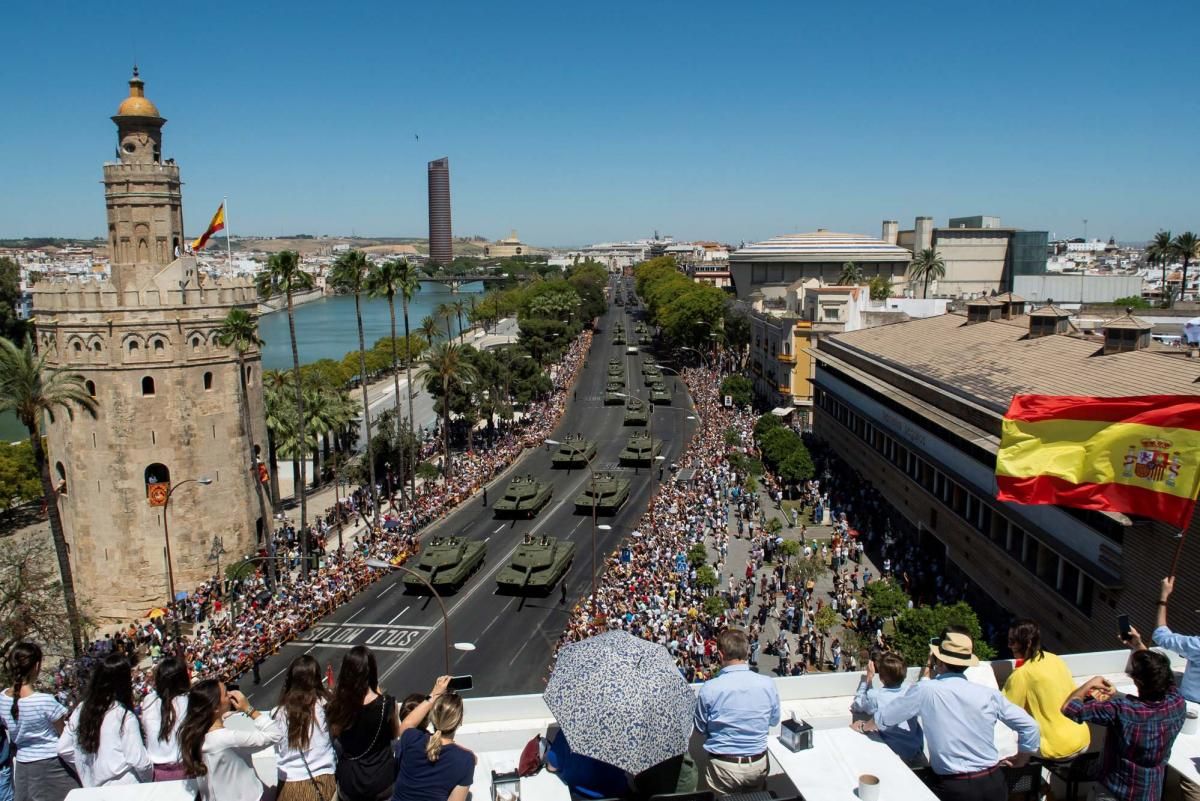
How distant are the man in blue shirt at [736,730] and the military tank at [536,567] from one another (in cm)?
2630

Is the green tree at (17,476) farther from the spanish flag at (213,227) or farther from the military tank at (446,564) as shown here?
the military tank at (446,564)

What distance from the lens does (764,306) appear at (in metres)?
85.4

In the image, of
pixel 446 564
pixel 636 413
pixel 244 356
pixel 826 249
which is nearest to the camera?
pixel 446 564

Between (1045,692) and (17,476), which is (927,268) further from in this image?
(1045,692)

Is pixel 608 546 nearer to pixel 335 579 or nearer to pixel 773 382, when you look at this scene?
pixel 335 579

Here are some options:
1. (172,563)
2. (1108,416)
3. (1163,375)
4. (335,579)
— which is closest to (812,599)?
(1163,375)

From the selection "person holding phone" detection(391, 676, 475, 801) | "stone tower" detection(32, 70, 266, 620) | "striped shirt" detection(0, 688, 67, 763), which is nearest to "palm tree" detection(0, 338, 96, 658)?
"stone tower" detection(32, 70, 266, 620)

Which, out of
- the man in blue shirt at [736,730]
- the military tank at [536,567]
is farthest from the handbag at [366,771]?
the military tank at [536,567]

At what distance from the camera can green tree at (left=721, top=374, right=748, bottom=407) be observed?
70000 millimetres

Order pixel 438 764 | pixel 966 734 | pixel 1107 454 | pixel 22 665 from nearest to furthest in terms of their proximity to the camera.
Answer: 1. pixel 438 764
2. pixel 966 734
3. pixel 22 665
4. pixel 1107 454

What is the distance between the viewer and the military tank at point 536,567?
34.2 m

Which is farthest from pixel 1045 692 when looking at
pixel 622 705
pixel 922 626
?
pixel 922 626

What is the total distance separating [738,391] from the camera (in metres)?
70.1

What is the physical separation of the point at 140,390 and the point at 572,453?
1004 inches
